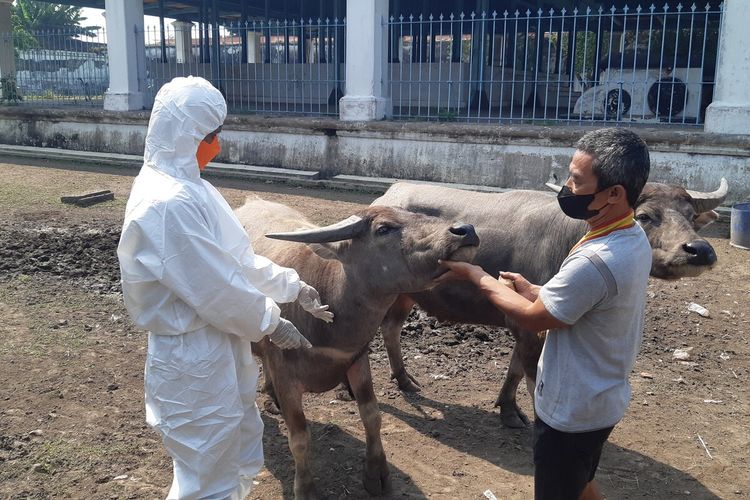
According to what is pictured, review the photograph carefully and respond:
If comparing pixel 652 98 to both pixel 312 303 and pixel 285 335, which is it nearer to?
pixel 312 303

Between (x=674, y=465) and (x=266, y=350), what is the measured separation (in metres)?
2.50

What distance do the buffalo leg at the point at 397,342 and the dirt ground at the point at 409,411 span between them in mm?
89

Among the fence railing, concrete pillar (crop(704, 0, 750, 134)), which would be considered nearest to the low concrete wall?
concrete pillar (crop(704, 0, 750, 134))

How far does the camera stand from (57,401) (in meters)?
4.52

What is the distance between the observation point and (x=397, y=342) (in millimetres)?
4996

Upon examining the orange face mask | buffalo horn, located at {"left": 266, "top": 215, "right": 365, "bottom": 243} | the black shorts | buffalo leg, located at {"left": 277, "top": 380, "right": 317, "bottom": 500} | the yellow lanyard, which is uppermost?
the orange face mask

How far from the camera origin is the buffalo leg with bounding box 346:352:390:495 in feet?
12.2

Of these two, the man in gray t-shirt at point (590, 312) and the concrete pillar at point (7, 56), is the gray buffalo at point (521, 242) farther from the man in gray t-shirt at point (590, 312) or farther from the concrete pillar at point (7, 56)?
the concrete pillar at point (7, 56)

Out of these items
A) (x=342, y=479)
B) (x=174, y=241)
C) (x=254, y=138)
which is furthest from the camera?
(x=254, y=138)

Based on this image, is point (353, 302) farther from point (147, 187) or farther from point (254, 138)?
point (254, 138)

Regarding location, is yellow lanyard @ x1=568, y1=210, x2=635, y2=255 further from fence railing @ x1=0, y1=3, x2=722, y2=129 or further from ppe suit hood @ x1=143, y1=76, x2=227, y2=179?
fence railing @ x1=0, y1=3, x2=722, y2=129

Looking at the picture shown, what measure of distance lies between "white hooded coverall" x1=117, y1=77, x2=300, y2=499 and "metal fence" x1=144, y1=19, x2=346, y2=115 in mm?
12219

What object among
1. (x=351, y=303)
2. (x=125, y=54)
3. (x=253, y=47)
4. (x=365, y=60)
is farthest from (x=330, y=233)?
(x=253, y=47)

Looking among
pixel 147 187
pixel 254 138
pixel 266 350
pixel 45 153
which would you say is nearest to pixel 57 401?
pixel 266 350
